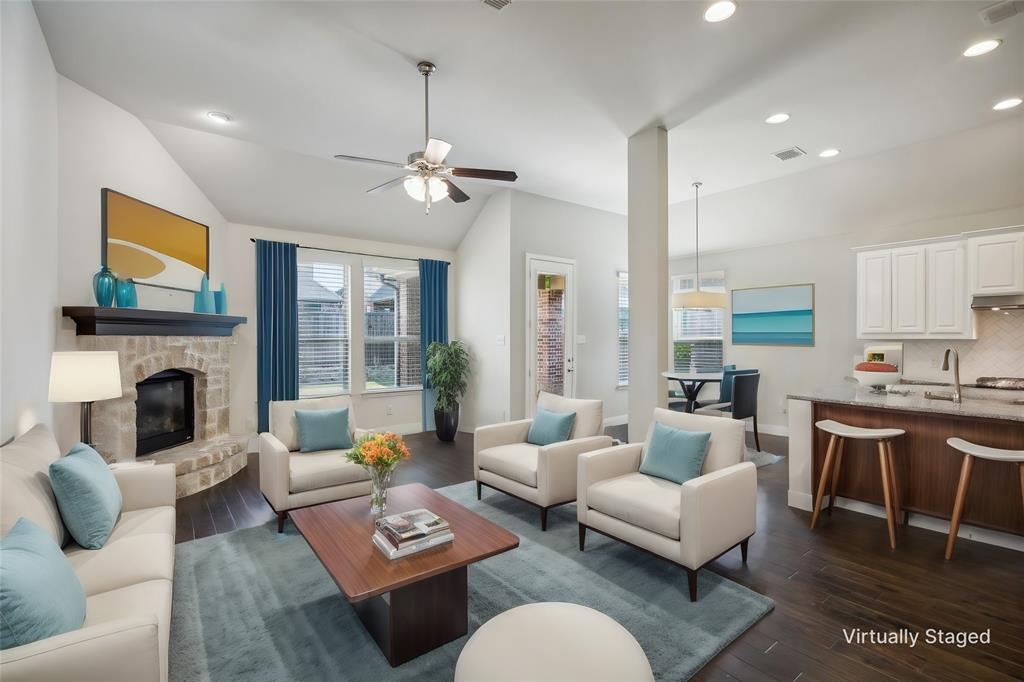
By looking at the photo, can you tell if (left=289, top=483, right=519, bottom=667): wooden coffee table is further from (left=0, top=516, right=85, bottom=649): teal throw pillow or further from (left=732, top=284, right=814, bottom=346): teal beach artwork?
(left=732, top=284, right=814, bottom=346): teal beach artwork

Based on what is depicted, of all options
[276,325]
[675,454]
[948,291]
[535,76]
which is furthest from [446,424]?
[948,291]

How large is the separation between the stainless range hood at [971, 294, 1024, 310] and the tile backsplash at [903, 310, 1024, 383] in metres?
0.30

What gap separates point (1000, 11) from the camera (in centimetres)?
253

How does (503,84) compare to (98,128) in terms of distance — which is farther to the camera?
(98,128)

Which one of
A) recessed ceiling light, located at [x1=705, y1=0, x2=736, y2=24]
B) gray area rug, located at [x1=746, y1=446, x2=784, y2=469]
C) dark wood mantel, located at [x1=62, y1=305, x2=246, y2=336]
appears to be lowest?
gray area rug, located at [x1=746, y1=446, x2=784, y2=469]

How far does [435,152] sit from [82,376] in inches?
96.2

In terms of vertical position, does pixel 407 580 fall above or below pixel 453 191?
below

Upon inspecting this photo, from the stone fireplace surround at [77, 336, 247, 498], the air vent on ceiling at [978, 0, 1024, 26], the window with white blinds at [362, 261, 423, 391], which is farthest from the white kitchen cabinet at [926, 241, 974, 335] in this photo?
the stone fireplace surround at [77, 336, 247, 498]

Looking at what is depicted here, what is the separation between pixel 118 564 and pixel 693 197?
6293 millimetres

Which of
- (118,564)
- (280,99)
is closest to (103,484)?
(118,564)

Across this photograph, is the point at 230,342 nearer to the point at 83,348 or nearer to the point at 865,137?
the point at 83,348

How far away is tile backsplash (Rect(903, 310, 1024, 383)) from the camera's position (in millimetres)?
4574

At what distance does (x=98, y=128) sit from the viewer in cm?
361

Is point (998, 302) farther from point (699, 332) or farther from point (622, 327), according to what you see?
point (622, 327)
